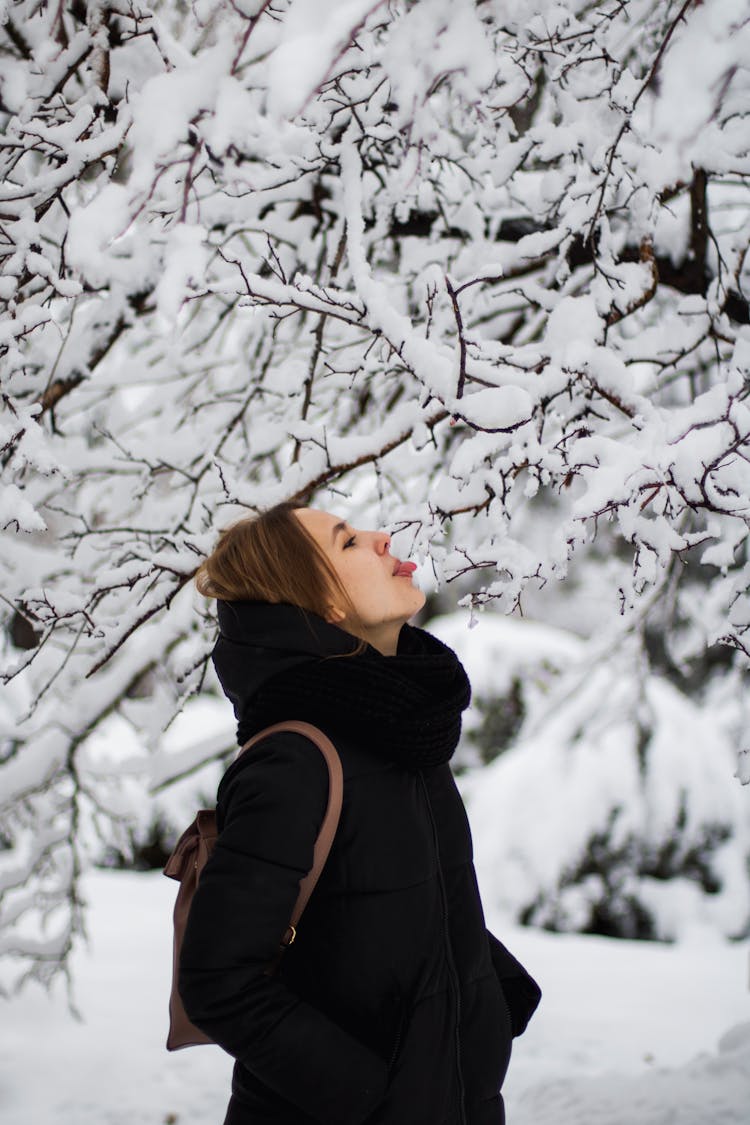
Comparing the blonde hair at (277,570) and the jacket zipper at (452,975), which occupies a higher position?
the blonde hair at (277,570)

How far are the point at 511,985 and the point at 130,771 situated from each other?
2.09 m

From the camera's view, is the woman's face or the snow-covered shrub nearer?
the woman's face

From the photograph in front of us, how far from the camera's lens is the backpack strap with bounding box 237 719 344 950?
129 centimetres

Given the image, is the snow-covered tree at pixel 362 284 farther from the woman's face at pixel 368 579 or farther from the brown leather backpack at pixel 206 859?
the brown leather backpack at pixel 206 859

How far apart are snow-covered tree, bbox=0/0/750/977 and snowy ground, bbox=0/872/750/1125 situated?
63 centimetres

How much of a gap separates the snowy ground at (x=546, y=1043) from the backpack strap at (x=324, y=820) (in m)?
2.21

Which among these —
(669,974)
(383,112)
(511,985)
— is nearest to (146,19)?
(383,112)

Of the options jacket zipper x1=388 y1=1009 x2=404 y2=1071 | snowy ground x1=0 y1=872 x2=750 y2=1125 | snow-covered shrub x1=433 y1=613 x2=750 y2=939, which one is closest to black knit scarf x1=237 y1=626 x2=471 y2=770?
jacket zipper x1=388 y1=1009 x2=404 y2=1071

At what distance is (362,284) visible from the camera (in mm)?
1879

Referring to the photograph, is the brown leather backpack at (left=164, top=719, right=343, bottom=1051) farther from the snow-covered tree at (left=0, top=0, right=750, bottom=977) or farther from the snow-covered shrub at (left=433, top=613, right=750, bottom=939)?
the snow-covered shrub at (left=433, top=613, right=750, bottom=939)

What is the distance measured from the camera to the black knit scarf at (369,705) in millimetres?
1363

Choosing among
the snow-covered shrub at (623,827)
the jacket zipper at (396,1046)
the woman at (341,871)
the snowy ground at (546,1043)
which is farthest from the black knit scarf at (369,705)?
the snow-covered shrub at (623,827)

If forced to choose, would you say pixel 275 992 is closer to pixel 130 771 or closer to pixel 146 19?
pixel 146 19

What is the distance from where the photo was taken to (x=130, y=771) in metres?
3.43
